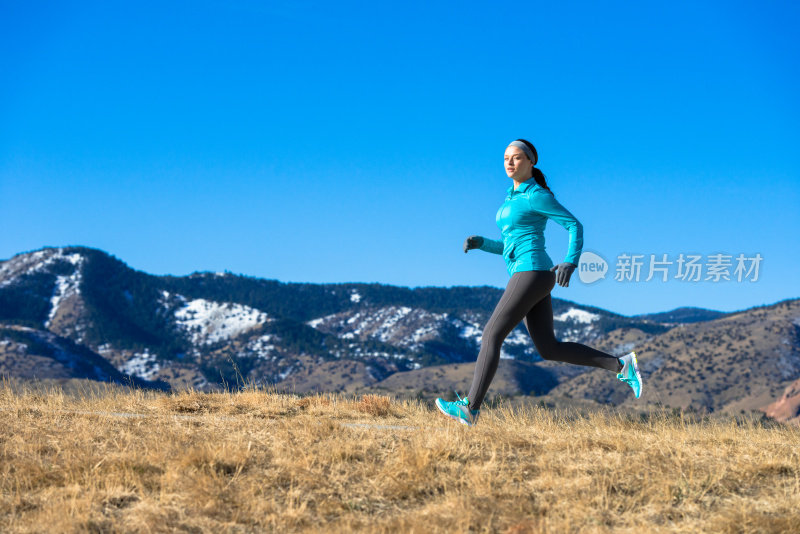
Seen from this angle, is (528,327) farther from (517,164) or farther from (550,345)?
(517,164)

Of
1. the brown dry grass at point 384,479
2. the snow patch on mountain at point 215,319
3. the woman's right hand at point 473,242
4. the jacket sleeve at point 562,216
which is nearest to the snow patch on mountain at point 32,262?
the snow patch on mountain at point 215,319

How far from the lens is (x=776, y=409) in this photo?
253 feet

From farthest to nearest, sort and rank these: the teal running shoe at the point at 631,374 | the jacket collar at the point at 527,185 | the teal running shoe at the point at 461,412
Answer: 1. the teal running shoe at the point at 631,374
2. the teal running shoe at the point at 461,412
3. the jacket collar at the point at 527,185

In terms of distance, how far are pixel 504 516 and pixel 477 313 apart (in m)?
184

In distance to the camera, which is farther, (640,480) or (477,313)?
(477,313)

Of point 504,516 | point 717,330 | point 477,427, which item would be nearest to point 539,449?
point 477,427

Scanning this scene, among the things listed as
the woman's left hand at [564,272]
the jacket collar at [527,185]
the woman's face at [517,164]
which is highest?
the woman's face at [517,164]

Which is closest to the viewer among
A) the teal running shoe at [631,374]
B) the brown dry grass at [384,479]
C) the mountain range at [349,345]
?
the brown dry grass at [384,479]

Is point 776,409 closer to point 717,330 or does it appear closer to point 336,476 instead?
point 717,330

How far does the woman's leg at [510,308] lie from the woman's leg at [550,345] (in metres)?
0.16

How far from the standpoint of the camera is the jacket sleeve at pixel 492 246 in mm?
7223

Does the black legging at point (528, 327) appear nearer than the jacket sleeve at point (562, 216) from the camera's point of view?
No

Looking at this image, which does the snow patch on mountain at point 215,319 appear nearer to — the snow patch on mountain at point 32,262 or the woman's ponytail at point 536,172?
the snow patch on mountain at point 32,262

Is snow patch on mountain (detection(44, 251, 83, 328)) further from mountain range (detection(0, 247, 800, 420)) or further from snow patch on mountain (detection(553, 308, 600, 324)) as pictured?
snow patch on mountain (detection(553, 308, 600, 324))
